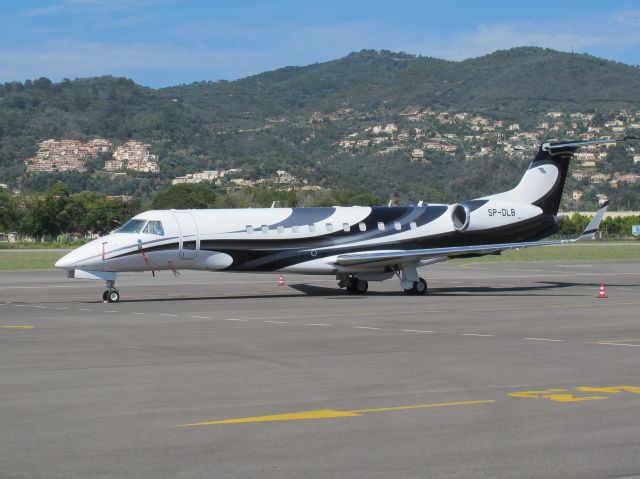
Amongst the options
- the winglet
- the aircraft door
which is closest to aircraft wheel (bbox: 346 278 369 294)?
the aircraft door

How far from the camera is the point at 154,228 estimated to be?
3266 centimetres

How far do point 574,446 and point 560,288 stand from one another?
29.1 meters

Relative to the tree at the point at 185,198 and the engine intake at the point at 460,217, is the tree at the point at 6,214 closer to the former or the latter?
the tree at the point at 185,198

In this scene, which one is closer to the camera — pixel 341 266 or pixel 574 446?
pixel 574 446

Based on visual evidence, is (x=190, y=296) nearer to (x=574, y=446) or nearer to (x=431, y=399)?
(x=431, y=399)

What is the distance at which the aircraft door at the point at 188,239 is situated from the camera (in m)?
32.8

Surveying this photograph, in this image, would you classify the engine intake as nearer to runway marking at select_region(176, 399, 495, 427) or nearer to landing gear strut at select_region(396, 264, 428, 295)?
landing gear strut at select_region(396, 264, 428, 295)

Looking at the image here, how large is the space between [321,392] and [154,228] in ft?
64.6

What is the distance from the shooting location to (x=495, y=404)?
41.8ft

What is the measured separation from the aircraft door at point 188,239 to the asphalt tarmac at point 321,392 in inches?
162

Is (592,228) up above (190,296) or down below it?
above

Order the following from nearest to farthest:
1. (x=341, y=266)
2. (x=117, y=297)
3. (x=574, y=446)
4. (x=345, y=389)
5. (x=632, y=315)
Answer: (x=574, y=446)
(x=345, y=389)
(x=632, y=315)
(x=117, y=297)
(x=341, y=266)

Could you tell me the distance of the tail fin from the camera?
38.9m

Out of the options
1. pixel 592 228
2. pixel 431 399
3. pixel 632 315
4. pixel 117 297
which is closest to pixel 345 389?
pixel 431 399
